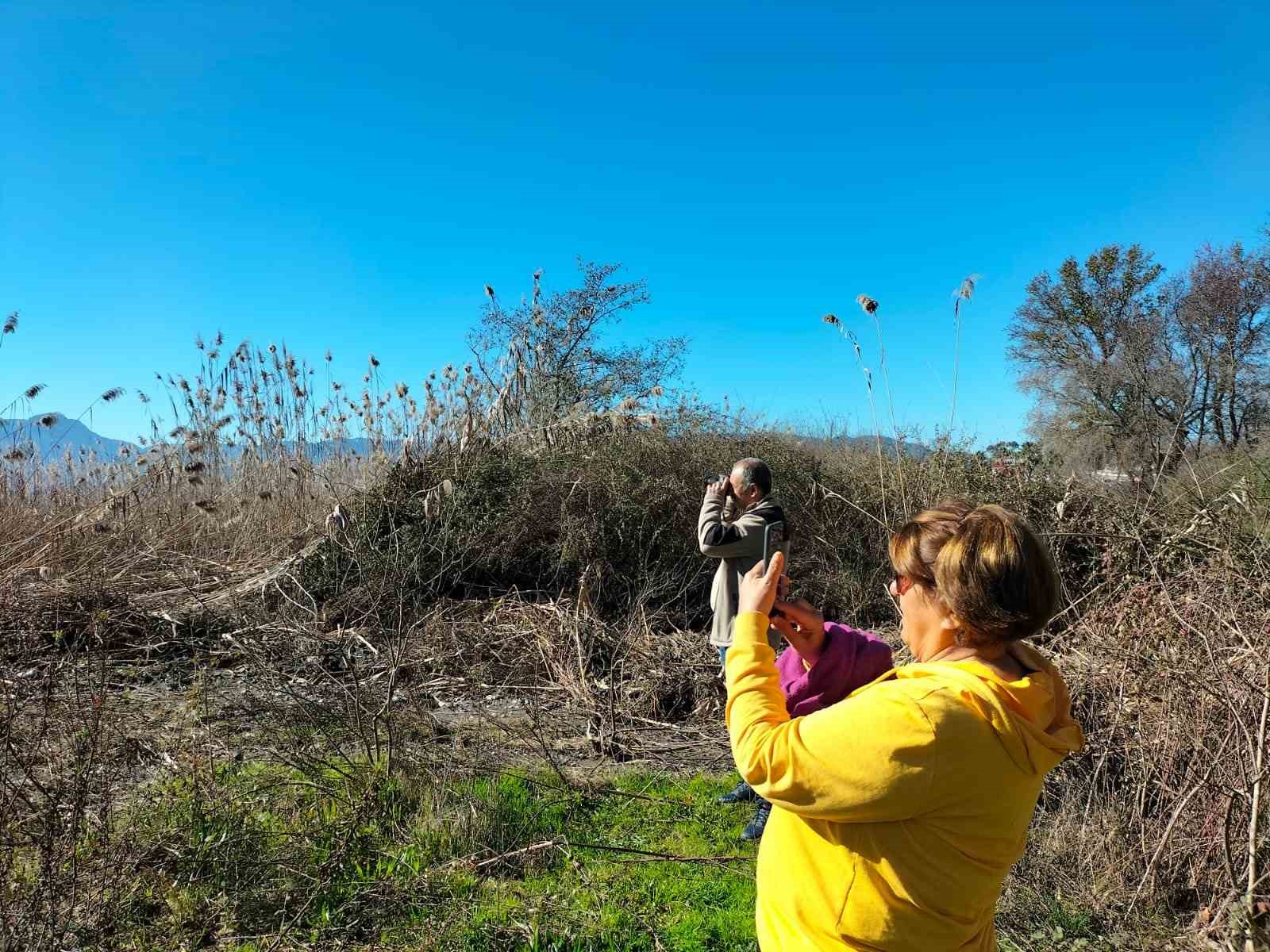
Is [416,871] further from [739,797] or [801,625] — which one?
[801,625]

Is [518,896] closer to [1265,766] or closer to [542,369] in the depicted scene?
[1265,766]

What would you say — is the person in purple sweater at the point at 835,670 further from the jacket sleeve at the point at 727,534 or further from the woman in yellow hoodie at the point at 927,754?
the jacket sleeve at the point at 727,534

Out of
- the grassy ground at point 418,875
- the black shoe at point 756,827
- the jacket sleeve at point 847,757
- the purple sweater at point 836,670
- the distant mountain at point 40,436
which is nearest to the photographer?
the jacket sleeve at point 847,757

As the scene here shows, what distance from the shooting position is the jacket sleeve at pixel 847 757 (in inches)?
47.7

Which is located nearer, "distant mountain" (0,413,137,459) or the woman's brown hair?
the woman's brown hair

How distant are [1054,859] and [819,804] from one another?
9.29 feet

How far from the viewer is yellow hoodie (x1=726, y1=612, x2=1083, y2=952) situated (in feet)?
4.02

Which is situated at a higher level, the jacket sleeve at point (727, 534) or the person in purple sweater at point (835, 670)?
the jacket sleeve at point (727, 534)

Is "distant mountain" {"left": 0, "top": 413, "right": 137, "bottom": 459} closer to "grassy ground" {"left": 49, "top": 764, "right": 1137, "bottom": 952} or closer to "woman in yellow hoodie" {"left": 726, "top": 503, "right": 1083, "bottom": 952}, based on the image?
"grassy ground" {"left": 49, "top": 764, "right": 1137, "bottom": 952}

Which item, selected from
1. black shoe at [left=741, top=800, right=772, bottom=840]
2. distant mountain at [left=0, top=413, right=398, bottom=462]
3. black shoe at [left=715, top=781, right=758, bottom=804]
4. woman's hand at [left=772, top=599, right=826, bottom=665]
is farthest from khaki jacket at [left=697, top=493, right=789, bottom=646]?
distant mountain at [left=0, top=413, right=398, bottom=462]

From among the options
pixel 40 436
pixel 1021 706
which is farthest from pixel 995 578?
pixel 40 436

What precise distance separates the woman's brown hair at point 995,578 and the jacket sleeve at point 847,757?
200 millimetres

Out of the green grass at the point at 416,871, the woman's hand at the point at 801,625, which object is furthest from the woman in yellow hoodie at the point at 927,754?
the green grass at the point at 416,871

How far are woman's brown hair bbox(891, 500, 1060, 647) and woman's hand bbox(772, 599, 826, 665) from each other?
0.58 m
